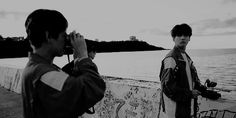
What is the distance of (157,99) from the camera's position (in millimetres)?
4949

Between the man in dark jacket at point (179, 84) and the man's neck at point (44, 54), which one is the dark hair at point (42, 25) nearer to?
the man's neck at point (44, 54)

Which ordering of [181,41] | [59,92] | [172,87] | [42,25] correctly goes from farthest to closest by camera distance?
[181,41], [172,87], [42,25], [59,92]

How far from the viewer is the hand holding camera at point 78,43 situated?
1.91m

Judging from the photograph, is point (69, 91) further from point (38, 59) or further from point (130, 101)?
point (130, 101)

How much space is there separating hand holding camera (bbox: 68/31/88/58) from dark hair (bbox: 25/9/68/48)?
0.09 m

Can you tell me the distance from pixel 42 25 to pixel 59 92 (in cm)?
48

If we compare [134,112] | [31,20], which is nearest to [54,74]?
[31,20]

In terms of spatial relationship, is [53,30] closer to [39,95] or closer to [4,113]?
[39,95]

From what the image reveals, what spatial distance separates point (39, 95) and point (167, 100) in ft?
7.51

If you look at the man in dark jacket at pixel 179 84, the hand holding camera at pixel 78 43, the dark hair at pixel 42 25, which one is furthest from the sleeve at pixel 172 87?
the dark hair at pixel 42 25

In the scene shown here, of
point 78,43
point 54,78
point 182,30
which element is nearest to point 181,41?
point 182,30

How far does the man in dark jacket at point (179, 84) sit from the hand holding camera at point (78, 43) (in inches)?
71.1

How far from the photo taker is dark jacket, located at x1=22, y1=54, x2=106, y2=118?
1.69m

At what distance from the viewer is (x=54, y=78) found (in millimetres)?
1697
